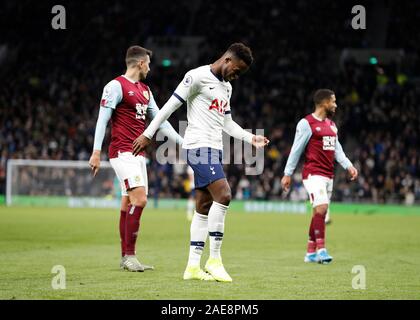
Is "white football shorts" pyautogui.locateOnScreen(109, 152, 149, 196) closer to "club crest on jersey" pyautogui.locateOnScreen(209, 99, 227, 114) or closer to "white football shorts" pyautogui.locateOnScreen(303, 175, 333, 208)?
"club crest on jersey" pyautogui.locateOnScreen(209, 99, 227, 114)

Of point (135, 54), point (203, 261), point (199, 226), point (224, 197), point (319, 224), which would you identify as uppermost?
point (135, 54)

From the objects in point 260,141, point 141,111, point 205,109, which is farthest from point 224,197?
point 141,111

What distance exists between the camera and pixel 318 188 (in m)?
12.8

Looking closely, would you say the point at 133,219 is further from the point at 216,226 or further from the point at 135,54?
Answer: the point at 135,54

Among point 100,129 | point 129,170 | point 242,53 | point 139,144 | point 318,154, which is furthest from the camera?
point 318,154

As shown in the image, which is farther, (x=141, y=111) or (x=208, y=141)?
(x=141, y=111)

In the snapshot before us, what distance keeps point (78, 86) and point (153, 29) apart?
21.6 feet

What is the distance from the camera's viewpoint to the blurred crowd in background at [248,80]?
3600 cm

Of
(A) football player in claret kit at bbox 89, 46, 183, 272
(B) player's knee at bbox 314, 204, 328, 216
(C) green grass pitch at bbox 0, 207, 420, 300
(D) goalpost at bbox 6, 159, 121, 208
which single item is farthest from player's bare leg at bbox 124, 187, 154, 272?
(D) goalpost at bbox 6, 159, 121, 208

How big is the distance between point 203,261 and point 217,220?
2.60m

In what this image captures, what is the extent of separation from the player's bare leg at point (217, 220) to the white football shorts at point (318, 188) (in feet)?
12.0

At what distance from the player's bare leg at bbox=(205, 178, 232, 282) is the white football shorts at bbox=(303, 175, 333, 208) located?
3672 mm

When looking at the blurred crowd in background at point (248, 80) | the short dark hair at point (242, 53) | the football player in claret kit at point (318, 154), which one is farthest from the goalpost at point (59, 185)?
the short dark hair at point (242, 53)

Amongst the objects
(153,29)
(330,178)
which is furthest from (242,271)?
(153,29)
